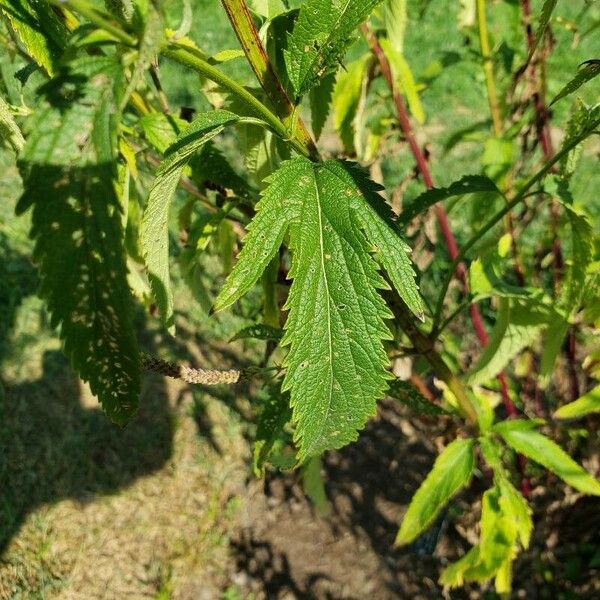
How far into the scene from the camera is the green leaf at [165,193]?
748 millimetres

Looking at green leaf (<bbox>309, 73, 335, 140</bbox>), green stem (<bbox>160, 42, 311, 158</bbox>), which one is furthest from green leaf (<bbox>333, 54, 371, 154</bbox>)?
green stem (<bbox>160, 42, 311, 158</bbox>)

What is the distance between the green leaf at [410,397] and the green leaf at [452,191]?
33cm

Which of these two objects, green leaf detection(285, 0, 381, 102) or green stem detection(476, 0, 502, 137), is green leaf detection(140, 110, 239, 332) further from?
green stem detection(476, 0, 502, 137)

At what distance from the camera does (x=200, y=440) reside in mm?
2686

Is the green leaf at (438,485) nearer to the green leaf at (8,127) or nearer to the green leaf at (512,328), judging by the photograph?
the green leaf at (512,328)

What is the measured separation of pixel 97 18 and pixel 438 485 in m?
1.17

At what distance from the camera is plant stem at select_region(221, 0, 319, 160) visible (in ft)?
2.56

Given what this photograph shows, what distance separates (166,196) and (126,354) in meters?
0.24

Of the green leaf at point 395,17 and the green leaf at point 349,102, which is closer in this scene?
the green leaf at point 395,17

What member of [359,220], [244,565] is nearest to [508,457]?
[244,565]

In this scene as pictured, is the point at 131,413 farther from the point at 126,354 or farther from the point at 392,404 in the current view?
the point at 392,404

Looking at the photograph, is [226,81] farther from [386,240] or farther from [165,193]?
[386,240]

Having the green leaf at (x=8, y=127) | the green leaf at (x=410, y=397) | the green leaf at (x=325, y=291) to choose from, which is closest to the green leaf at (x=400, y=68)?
the green leaf at (x=410, y=397)

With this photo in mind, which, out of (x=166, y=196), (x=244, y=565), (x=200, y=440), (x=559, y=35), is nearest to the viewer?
(x=166, y=196)
